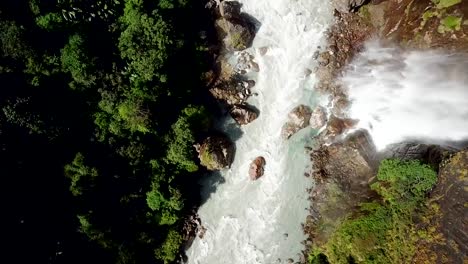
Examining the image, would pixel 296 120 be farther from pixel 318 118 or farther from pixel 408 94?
pixel 408 94

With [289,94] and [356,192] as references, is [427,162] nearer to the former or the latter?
[356,192]

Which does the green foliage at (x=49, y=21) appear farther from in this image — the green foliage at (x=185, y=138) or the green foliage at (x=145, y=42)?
the green foliage at (x=185, y=138)

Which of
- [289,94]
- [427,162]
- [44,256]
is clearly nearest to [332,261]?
[427,162]

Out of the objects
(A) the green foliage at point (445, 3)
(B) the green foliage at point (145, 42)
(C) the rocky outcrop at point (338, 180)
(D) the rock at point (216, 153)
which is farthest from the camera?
(D) the rock at point (216, 153)

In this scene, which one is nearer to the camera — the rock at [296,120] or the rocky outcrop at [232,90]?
the rock at [296,120]

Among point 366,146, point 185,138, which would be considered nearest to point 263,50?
point 185,138

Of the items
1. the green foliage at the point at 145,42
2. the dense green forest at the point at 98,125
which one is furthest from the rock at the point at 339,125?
the green foliage at the point at 145,42
